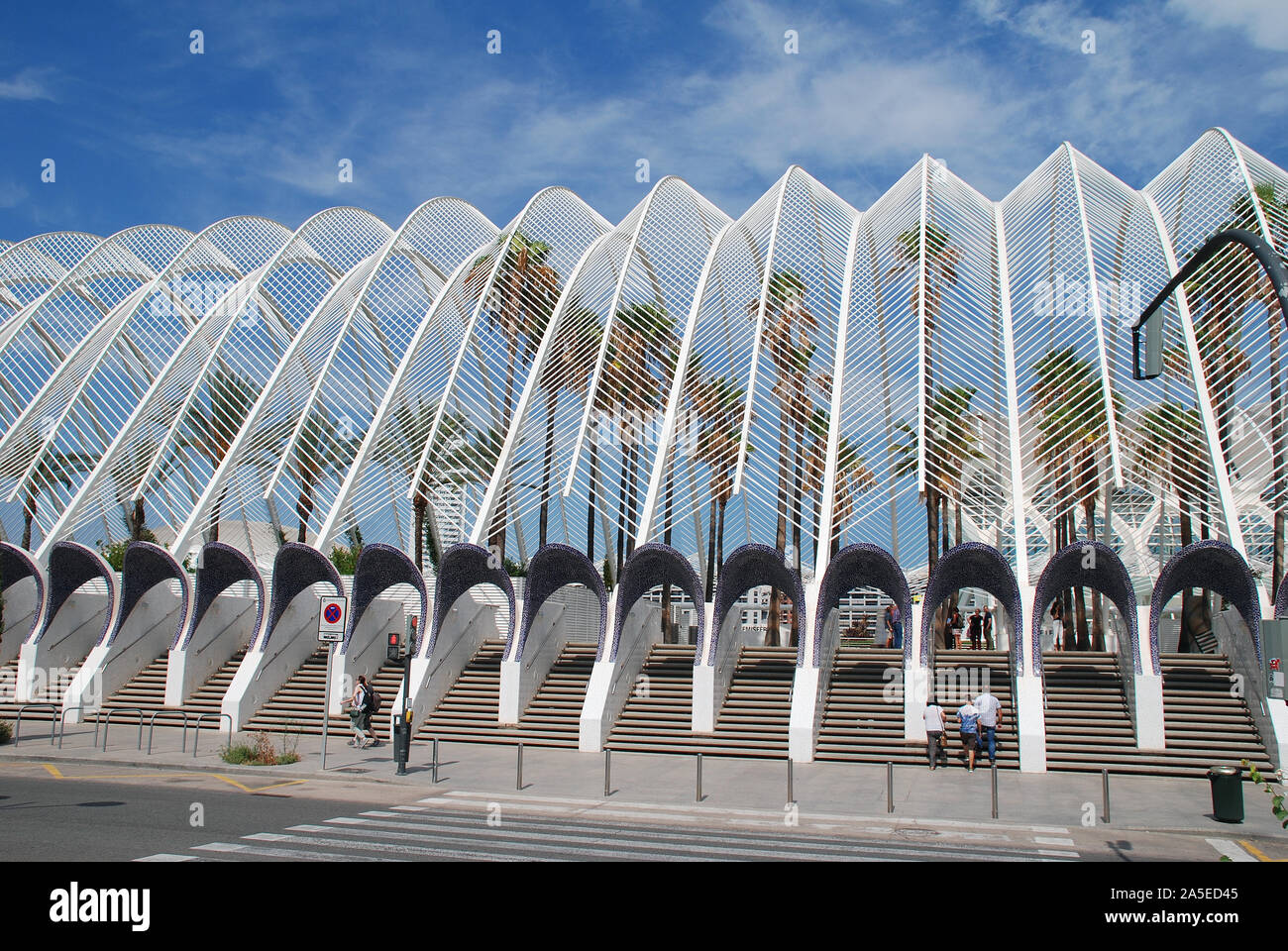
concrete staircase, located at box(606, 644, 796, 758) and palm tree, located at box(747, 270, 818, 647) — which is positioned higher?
palm tree, located at box(747, 270, 818, 647)

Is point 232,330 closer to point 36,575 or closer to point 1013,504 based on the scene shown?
point 36,575

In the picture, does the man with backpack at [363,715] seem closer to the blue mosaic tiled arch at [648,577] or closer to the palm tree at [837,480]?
the blue mosaic tiled arch at [648,577]

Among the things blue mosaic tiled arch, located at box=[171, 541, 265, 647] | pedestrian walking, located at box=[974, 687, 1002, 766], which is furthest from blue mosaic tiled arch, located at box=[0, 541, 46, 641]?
pedestrian walking, located at box=[974, 687, 1002, 766]

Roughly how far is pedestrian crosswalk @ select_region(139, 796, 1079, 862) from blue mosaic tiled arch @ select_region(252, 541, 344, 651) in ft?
48.1

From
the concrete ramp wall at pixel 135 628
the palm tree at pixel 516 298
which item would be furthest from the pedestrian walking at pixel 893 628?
the concrete ramp wall at pixel 135 628

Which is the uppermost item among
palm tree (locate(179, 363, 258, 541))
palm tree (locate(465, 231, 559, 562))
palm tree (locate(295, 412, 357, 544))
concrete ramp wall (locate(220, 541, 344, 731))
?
palm tree (locate(465, 231, 559, 562))

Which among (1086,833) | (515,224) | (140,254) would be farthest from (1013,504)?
(140,254)

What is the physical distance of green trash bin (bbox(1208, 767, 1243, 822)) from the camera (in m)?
14.9

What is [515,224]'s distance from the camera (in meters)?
36.6

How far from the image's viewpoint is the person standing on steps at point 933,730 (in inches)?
815

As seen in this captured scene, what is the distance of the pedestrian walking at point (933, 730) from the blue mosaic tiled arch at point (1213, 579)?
5.11m

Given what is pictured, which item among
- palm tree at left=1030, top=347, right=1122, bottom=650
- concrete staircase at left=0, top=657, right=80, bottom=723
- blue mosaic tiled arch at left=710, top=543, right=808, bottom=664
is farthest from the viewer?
concrete staircase at left=0, top=657, right=80, bottom=723

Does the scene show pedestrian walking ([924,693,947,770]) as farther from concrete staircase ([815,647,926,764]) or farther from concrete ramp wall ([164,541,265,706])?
concrete ramp wall ([164,541,265,706])
